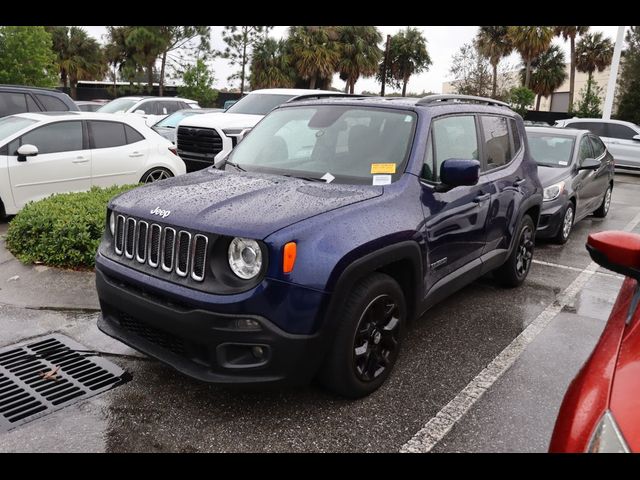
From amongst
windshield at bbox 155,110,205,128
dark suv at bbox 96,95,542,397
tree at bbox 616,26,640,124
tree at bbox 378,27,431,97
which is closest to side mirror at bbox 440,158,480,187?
dark suv at bbox 96,95,542,397

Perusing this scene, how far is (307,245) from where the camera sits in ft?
9.24

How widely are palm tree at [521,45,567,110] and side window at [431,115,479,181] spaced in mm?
39759

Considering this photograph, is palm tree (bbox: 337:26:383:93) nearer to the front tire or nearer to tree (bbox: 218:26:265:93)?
tree (bbox: 218:26:265:93)

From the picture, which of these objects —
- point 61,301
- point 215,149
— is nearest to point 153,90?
point 215,149

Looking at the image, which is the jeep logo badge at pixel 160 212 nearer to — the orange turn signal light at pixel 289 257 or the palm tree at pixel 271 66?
the orange turn signal light at pixel 289 257

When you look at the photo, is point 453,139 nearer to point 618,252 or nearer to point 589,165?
point 618,252

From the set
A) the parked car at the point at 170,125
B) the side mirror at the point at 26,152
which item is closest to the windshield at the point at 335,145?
the side mirror at the point at 26,152

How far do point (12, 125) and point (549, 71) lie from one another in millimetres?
39805

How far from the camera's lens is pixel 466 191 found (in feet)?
13.4

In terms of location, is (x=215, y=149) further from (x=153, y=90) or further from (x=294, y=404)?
(x=153, y=90)

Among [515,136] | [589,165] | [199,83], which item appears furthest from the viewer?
[199,83]

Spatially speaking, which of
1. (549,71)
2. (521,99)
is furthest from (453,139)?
(549,71)

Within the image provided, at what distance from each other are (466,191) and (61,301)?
3.48 m

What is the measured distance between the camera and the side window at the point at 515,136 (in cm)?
523
